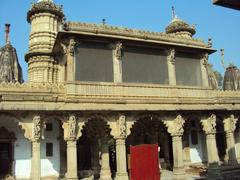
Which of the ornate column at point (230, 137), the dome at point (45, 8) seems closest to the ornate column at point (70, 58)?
the ornate column at point (230, 137)

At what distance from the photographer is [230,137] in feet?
65.8

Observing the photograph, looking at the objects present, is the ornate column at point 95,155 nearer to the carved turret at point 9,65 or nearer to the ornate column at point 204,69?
the ornate column at point 204,69

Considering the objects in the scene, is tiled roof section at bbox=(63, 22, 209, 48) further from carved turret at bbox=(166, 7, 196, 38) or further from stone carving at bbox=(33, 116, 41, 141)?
carved turret at bbox=(166, 7, 196, 38)

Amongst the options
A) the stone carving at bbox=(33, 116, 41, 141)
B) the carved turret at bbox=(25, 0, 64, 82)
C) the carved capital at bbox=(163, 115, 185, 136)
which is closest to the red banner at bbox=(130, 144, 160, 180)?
the stone carving at bbox=(33, 116, 41, 141)

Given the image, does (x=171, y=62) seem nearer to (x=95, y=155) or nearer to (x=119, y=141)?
(x=119, y=141)

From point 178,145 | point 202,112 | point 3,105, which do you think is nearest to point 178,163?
point 178,145

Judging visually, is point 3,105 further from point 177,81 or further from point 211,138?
point 211,138

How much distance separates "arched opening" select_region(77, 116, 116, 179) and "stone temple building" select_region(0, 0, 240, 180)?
0.20 feet

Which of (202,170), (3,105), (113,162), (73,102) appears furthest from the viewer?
(113,162)

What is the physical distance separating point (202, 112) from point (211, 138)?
1.74m

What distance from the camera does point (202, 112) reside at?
62.4 feet

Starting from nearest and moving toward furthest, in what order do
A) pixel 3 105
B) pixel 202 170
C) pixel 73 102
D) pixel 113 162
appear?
pixel 3 105, pixel 73 102, pixel 202 170, pixel 113 162

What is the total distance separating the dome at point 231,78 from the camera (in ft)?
113

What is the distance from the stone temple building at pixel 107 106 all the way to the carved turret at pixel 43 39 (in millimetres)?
4989
